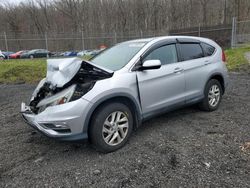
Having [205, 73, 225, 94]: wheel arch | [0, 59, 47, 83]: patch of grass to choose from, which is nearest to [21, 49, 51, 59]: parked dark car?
[0, 59, 47, 83]: patch of grass

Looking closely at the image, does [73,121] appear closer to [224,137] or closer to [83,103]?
[83,103]

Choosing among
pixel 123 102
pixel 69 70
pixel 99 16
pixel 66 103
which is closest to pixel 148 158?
pixel 123 102

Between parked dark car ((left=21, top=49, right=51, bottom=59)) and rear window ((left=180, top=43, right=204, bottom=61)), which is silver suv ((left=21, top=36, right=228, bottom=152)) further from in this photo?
parked dark car ((left=21, top=49, right=51, bottom=59))

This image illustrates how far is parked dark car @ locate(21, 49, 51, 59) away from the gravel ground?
2288 cm

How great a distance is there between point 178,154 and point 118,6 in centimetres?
4362

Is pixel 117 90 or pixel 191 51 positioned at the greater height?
pixel 191 51

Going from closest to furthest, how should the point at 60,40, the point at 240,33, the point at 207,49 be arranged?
the point at 207,49 → the point at 240,33 → the point at 60,40

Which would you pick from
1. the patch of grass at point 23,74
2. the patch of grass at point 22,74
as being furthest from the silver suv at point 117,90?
the patch of grass at point 22,74

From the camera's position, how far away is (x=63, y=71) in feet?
10.9

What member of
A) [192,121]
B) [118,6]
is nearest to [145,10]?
[118,6]

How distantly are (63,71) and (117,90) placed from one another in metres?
0.83

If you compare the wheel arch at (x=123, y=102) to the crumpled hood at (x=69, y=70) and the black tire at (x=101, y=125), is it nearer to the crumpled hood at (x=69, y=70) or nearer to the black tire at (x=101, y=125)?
the black tire at (x=101, y=125)

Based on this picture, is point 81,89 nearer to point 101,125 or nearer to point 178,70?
point 101,125

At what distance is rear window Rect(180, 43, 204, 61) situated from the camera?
14.4 ft
